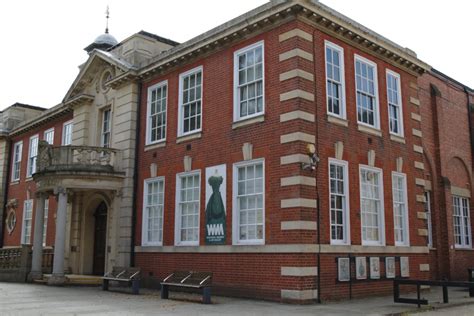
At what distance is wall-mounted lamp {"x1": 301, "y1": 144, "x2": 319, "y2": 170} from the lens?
1386cm

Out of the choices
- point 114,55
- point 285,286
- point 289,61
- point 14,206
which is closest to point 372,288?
point 285,286

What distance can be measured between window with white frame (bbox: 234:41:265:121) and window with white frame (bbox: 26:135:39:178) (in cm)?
1603

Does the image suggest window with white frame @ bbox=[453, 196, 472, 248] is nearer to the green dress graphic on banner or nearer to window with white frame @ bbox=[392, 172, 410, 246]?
window with white frame @ bbox=[392, 172, 410, 246]

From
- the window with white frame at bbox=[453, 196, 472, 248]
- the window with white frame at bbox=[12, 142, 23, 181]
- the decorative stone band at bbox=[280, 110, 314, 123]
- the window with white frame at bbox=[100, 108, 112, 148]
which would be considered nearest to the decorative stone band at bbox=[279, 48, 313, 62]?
the decorative stone band at bbox=[280, 110, 314, 123]

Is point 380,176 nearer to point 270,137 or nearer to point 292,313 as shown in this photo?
point 270,137

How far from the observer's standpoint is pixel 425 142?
22.1 meters

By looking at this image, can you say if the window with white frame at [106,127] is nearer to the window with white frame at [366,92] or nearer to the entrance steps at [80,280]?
the entrance steps at [80,280]

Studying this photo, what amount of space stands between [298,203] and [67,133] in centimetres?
1550

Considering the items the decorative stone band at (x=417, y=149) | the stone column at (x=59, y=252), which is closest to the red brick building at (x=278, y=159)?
the decorative stone band at (x=417, y=149)

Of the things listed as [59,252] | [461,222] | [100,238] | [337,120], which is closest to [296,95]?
[337,120]

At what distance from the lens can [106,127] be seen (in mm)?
22031

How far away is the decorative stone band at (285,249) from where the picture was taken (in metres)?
13.6

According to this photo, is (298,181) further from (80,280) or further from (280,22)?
(80,280)

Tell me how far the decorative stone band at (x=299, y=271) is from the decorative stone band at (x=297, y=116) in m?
3.97
